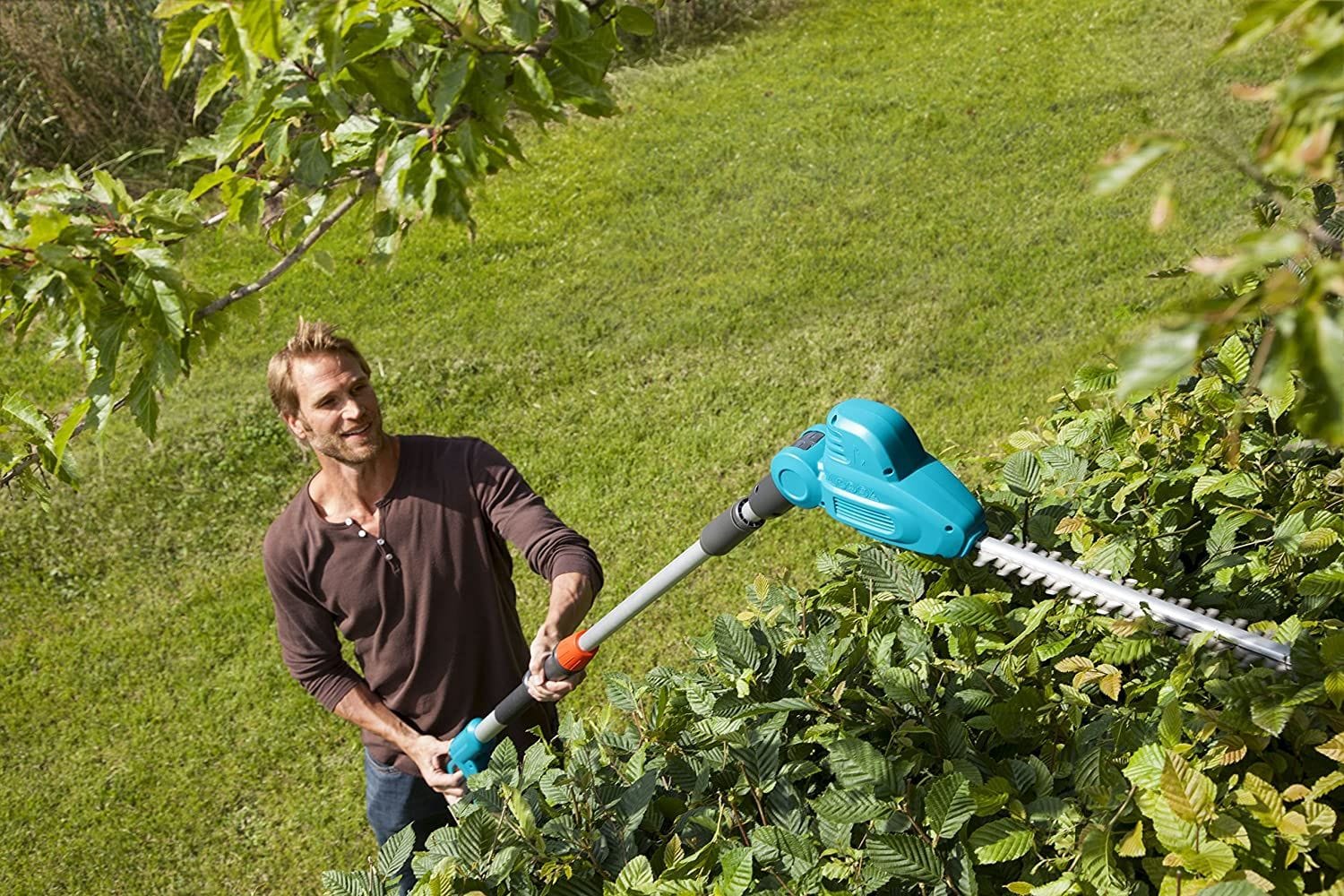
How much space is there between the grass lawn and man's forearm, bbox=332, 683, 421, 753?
135cm

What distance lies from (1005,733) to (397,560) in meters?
1.60

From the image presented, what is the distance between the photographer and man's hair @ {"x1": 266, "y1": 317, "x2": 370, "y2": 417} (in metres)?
3.09

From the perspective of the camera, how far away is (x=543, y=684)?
2588 millimetres

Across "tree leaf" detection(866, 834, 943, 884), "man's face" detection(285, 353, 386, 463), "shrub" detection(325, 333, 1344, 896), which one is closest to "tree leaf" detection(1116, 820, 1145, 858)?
"shrub" detection(325, 333, 1344, 896)

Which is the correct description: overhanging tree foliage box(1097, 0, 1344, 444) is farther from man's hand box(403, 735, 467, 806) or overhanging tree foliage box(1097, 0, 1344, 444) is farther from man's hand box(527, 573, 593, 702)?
man's hand box(403, 735, 467, 806)

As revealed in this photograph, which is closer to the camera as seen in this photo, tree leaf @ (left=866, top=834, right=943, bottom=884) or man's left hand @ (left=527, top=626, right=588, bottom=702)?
tree leaf @ (left=866, top=834, right=943, bottom=884)

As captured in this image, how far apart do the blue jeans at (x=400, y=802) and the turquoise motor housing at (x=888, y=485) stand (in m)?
1.86

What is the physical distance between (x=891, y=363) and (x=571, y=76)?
4.66 meters

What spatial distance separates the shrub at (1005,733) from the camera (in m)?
1.74

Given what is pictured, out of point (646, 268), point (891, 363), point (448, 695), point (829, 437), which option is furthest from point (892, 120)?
point (829, 437)

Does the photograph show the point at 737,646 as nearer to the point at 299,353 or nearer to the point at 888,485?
the point at 888,485

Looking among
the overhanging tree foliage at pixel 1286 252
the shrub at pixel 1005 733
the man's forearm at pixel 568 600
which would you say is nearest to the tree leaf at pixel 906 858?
the shrub at pixel 1005 733

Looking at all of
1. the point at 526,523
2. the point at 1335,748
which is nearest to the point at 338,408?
the point at 526,523

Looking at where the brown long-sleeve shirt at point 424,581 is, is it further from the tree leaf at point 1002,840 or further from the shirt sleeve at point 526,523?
the tree leaf at point 1002,840
